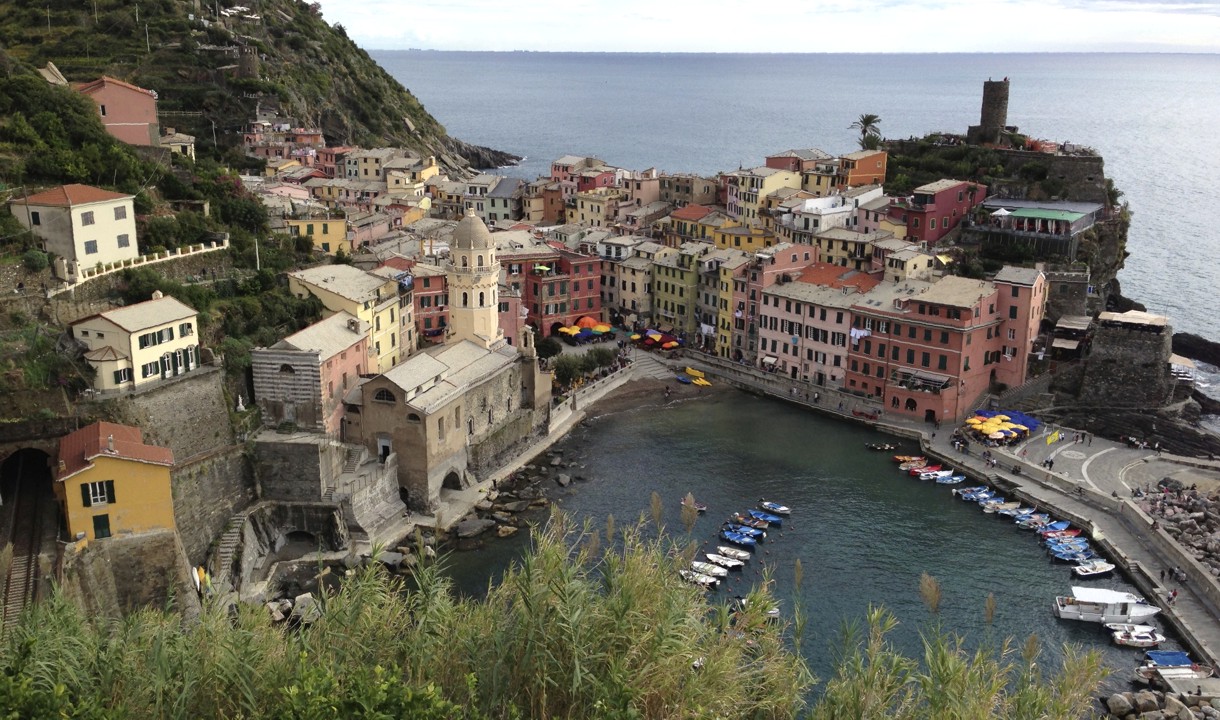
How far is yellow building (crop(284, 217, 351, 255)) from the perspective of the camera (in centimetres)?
6139

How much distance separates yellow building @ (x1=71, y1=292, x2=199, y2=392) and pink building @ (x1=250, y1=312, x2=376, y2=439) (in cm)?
310

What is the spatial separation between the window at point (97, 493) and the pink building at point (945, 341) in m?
38.6

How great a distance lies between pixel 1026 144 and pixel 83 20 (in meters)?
75.9

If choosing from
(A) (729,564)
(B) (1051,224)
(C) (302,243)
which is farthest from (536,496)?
(B) (1051,224)

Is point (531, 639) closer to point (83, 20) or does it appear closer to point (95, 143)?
point (95, 143)

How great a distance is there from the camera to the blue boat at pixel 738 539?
44156 mm

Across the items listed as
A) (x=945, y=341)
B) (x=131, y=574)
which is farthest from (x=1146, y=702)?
(x=131, y=574)

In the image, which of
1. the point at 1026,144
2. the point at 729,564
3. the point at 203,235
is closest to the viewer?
Answer: the point at 729,564

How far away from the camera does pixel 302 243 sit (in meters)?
57.2

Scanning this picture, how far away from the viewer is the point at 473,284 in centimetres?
5334

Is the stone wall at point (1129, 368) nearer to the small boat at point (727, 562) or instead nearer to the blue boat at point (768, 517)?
the blue boat at point (768, 517)

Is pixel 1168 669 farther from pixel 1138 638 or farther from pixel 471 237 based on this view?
pixel 471 237

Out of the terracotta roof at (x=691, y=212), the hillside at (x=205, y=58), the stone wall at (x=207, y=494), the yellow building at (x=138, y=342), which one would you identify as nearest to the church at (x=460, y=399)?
the stone wall at (x=207, y=494)

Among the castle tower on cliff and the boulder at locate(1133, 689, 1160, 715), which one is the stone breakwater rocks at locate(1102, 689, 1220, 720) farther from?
the castle tower on cliff
